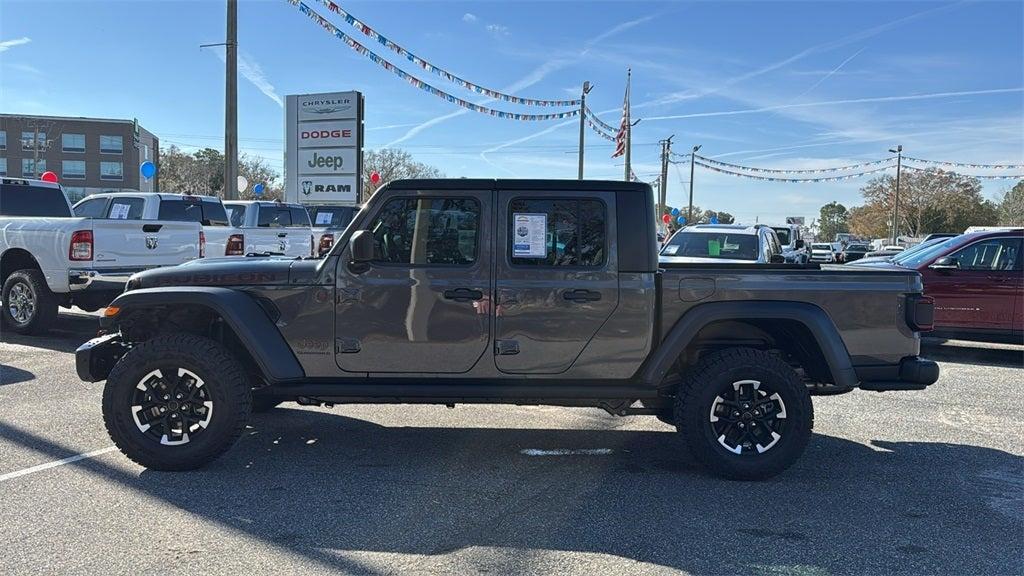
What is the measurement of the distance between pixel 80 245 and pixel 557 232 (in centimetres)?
699

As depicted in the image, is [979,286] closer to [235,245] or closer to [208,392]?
[208,392]

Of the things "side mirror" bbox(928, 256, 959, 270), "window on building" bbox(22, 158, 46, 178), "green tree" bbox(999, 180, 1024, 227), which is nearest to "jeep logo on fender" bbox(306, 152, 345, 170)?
"side mirror" bbox(928, 256, 959, 270)

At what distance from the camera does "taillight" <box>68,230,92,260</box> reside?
8820mm

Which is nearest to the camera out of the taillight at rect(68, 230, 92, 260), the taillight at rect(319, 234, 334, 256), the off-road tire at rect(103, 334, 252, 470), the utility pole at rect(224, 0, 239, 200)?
the off-road tire at rect(103, 334, 252, 470)

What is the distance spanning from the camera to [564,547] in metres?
3.58

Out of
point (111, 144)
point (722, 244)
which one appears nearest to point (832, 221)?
point (111, 144)

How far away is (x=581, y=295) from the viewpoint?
451cm

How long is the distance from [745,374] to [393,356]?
2223mm

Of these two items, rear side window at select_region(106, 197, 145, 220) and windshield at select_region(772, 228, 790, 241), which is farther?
windshield at select_region(772, 228, 790, 241)

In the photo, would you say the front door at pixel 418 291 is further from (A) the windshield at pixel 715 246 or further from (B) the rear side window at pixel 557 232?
(A) the windshield at pixel 715 246

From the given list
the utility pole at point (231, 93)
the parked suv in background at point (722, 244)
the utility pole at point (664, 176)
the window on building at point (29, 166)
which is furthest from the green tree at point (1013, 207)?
the window on building at point (29, 166)

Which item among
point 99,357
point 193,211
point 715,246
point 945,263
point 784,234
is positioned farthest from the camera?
point 784,234

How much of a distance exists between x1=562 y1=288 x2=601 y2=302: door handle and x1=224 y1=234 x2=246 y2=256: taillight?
772 centimetres

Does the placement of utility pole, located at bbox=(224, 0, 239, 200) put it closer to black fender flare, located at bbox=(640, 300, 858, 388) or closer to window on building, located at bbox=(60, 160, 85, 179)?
→ black fender flare, located at bbox=(640, 300, 858, 388)
